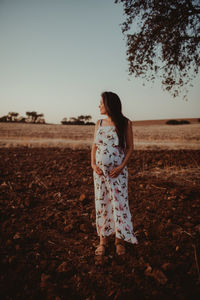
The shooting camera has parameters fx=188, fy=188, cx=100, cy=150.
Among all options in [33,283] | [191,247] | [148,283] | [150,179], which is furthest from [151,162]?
[33,283]

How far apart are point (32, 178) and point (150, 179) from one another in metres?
3.32

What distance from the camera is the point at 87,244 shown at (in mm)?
2699

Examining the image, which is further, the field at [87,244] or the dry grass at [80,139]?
the dry grass at [80,139]

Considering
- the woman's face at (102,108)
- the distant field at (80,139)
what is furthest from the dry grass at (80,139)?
the woman's face at (102,108)

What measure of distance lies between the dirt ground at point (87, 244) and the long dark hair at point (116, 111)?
59.4 inches

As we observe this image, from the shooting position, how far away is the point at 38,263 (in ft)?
7.54

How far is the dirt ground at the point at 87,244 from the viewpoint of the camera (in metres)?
1.95

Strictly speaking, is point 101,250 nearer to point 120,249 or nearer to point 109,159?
point 120,249

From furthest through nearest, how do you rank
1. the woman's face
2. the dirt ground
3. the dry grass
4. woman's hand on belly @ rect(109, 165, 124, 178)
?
1. the dry grass
2. the woman's face
3. woman's hand on belly @ rect(109, 165, 124, 178)
4. the dirt ground

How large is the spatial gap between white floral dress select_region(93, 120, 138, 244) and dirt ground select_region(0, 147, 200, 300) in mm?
362

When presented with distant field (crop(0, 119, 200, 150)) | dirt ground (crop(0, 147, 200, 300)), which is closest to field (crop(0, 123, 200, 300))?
dirt ground (crop(0, 147, 200, 300))

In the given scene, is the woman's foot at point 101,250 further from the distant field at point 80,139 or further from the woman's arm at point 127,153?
the distant field at point 80,139

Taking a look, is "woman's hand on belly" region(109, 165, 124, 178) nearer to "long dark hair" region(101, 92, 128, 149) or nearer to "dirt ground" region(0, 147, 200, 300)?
"long dark hair" region(101, 92, 128, 149)

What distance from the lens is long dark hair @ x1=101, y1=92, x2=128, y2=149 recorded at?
240 centimetres
